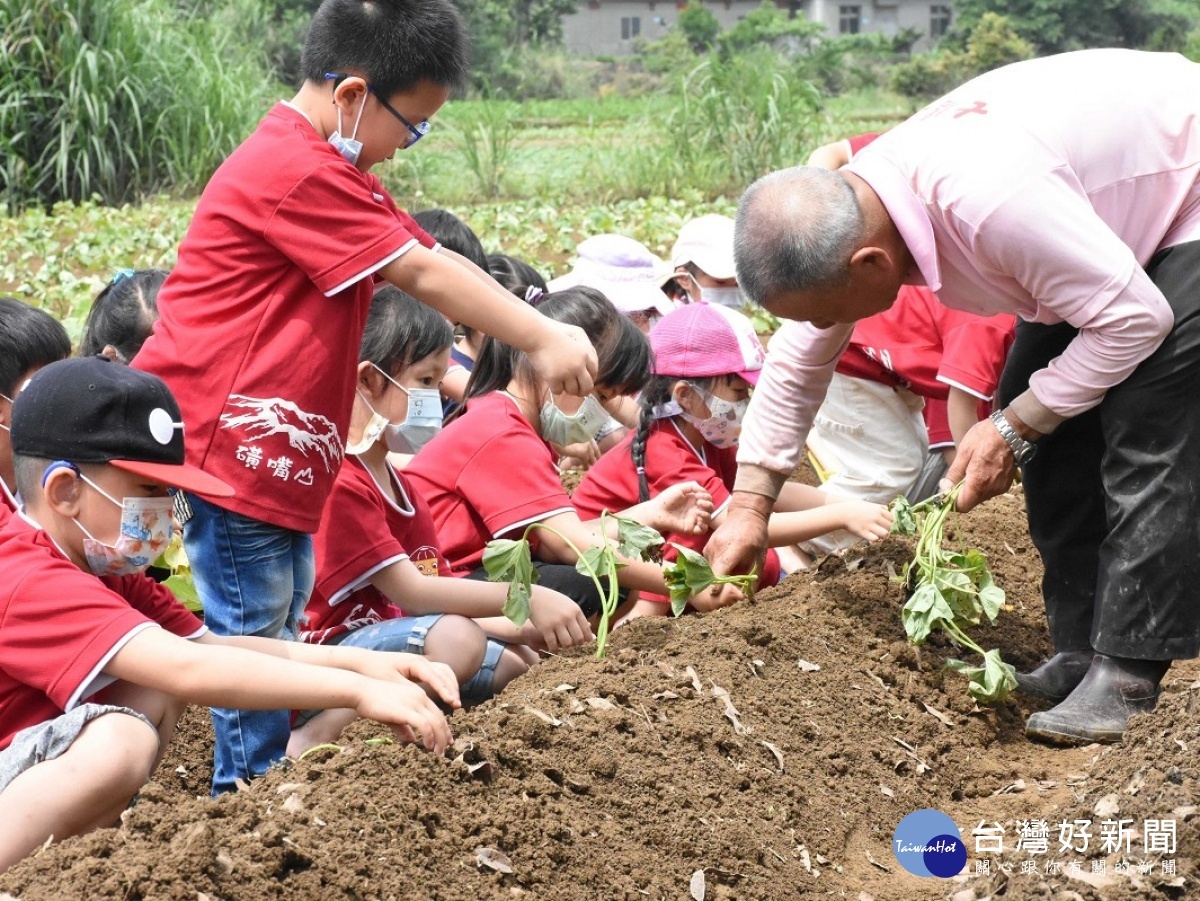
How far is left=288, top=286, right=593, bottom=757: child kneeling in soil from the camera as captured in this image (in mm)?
3600

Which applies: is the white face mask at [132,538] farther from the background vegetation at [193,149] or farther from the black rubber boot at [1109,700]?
the background vegetation at [193,149]

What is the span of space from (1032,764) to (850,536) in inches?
76.5

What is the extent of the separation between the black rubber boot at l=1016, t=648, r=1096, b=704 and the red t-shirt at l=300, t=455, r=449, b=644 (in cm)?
163

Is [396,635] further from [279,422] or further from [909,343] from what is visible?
[909,343]

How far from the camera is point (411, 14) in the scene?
A: 3.16m

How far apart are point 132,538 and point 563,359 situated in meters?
→ 0.95

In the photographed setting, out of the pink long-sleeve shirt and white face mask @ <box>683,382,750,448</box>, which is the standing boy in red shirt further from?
white face mask @ <box>683,382,750,448</box>

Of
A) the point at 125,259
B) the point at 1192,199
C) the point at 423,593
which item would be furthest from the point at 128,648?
the point at 125,259

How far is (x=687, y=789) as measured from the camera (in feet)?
9.58

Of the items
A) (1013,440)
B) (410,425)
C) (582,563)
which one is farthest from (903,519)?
(410,425)

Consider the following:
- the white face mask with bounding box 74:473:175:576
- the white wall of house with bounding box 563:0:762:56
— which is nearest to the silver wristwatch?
the white face mask with bounding box 74:473:175:576

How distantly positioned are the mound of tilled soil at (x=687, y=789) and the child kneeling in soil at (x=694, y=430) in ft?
1.25

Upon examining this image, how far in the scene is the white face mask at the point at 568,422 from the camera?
4383 mm

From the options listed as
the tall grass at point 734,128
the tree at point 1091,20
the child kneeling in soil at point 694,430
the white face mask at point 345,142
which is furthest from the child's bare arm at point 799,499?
the tree at point 1091,20
